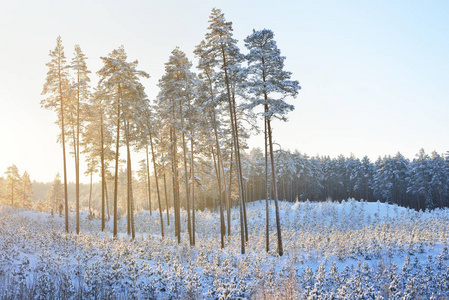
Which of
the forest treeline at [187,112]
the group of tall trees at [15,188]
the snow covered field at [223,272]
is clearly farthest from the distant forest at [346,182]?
the snow covered field at [223,272]

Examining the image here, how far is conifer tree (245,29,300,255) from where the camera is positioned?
17391 mm

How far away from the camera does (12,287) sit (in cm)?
862

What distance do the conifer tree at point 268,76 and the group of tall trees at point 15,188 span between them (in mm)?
60263

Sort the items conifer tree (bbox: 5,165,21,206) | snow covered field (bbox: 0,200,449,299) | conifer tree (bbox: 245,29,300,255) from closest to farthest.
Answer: snow covered field (bbox: 0,200,449,299), conifer tree (bbox: 245,29,300,255), conifer tree (bbox: 5,165,21,206)

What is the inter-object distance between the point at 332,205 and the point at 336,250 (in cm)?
2935

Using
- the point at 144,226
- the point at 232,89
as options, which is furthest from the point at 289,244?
the point at 144,226

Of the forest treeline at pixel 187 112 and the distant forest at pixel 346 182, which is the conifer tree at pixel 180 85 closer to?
the forest treeline at pixel 187 112

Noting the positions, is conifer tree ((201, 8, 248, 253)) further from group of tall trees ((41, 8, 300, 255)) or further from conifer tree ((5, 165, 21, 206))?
conifer tree ((5, 165, 21, 206))

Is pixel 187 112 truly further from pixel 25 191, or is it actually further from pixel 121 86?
pixel 25 191

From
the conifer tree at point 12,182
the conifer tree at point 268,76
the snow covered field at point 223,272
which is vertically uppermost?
the conifer tree at point 268,76

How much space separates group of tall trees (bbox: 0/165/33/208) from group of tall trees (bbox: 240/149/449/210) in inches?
1923

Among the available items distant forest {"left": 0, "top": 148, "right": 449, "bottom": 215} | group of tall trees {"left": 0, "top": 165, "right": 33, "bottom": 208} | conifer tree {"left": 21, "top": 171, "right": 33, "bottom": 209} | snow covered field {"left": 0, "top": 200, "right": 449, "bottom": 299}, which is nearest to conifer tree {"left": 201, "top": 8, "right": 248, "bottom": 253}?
snow covered field {"left": 0, "top": 200, "right": 449, "bottom": 299}

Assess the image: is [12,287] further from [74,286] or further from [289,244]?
[289,244]

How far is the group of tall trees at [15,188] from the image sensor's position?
189 feet
